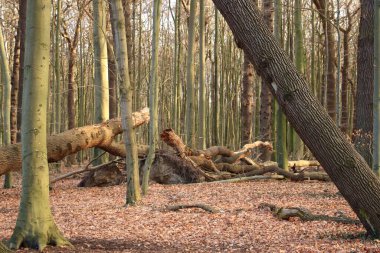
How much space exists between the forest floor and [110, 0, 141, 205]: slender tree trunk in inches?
13.9

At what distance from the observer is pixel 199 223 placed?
6.85 meters

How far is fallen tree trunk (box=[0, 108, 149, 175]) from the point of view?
9.26 m

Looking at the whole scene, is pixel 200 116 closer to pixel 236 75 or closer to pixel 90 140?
pixel 90 140

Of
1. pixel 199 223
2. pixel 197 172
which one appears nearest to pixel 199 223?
pixel 199 223

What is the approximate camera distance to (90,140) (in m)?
10.8

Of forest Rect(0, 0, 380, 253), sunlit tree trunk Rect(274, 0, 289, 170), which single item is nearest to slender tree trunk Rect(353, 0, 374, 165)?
forest Rect(0, 0, 380, 253)

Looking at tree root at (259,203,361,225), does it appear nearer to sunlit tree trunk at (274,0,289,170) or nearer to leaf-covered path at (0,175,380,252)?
leaf-covered path at (0,175,380,252)

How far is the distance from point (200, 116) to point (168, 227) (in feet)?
31.4

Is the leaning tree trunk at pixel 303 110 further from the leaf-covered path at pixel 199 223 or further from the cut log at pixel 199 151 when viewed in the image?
the cut log at pixel 199 151

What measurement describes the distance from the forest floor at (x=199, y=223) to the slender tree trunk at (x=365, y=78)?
1.19 m

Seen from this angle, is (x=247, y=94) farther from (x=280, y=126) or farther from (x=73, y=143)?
(x=73, y=143)

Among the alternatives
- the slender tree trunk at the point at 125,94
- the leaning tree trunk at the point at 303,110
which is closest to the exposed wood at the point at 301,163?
the slender tree trunk at the point at 125,94

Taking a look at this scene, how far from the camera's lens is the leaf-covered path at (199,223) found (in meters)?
5.43

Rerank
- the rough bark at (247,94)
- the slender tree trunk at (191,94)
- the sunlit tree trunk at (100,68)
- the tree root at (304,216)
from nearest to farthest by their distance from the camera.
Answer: the tree root at (304,216) < the sunlit tree trunk at (100,68) < the slender tree trunk at (191,94) < the rough bark at (247,94)
